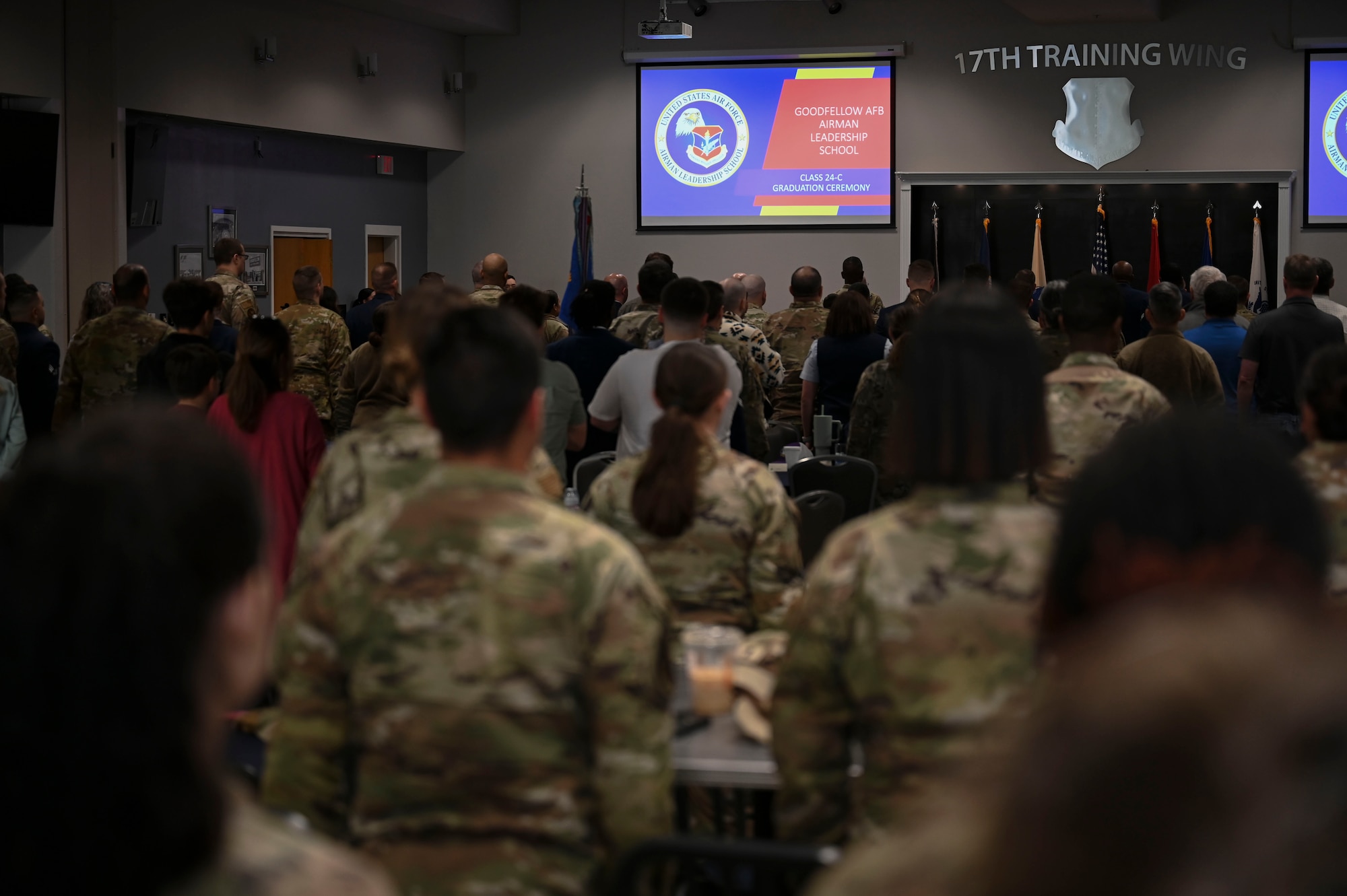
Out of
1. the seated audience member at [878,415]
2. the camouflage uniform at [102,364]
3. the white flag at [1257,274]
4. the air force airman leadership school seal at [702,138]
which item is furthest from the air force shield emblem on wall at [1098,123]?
the camouflage uniform at [102,364]

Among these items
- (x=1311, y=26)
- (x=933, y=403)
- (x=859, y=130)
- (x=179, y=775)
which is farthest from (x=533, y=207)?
(x=179, y=775)

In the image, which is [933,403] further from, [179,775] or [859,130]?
[859,130]

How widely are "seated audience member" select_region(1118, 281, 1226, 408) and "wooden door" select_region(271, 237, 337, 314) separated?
782 centimetres

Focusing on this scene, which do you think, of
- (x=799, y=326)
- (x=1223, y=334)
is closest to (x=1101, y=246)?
(x=799, y=326)

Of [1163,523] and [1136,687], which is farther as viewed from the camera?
[1163,523]

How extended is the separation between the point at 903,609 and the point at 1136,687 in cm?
145

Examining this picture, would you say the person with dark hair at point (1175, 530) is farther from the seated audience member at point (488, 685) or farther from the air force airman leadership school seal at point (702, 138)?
the air force airman leadership school seal at point (702, 138)

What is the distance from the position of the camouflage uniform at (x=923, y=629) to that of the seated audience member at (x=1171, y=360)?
391 centimetres

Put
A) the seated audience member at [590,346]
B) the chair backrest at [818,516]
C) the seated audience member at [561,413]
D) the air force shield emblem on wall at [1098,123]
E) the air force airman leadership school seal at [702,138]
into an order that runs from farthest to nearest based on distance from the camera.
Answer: the air force airman leadership school seal at [702,138] < the air force shield emblem on wall at [1098,123] < the seated audience member at [590,346] < the seated audience member at [561,413] < the chair backrest at [818,516]

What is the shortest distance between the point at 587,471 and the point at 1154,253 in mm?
9363

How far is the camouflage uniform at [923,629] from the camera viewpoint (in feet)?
6.42

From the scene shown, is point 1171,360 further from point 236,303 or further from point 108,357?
point 236,303

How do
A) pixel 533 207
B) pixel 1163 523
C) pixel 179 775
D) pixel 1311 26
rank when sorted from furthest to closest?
1. pixel 533 207
2. pixel 1311 26
3. pixel 1163 523
4. pixel 179 775

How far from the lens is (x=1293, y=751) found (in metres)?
0.51
